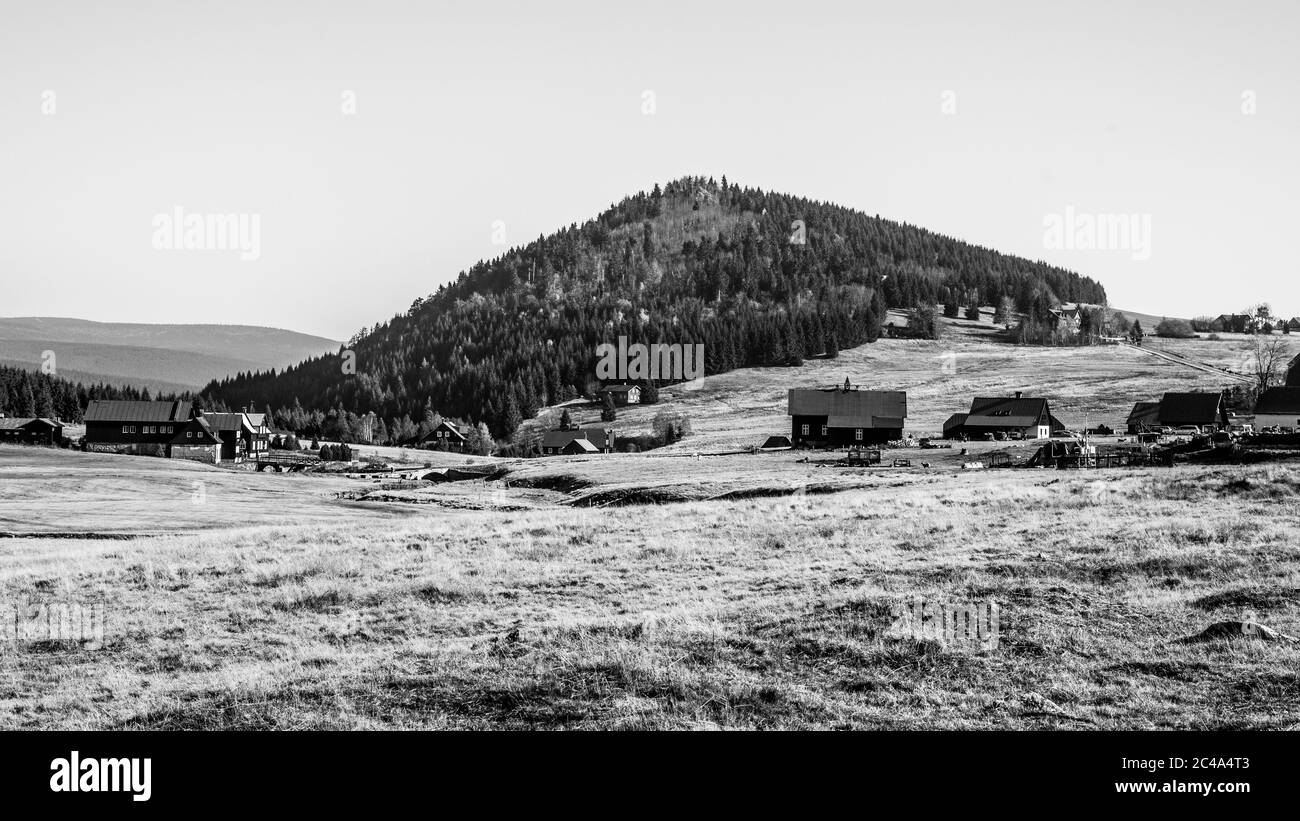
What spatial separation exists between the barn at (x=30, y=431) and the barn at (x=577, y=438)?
54.2m

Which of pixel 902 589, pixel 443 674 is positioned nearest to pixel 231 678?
pixel 443 674

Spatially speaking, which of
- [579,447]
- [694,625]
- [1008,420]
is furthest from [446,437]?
[694,625]

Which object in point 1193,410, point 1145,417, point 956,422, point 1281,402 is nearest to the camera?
point 1281,402

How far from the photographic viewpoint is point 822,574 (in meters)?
25.1

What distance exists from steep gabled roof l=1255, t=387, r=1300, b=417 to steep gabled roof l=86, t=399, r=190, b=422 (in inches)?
4138

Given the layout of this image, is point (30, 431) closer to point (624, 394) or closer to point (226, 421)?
point (226, 421)

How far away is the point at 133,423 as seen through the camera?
123 m

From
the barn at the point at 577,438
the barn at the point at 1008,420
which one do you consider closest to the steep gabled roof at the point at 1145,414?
the barn at the point at 1008,420

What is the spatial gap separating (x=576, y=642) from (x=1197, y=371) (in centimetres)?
16553

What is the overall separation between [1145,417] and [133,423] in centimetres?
10800

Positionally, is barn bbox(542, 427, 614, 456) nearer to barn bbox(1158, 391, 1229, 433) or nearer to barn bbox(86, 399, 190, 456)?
barn bbox(86, 399, 190, 456)

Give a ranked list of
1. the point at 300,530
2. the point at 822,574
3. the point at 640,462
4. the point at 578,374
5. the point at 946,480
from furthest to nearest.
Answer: the point at 578,374 → the point at 640,462 → the point at 946,480 → the point at 300,530 → the point at 822,574

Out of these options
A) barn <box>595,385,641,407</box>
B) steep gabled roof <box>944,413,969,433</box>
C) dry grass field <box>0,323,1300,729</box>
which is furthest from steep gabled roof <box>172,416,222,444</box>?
steep gabled roof <box>944,413,969,433</box>

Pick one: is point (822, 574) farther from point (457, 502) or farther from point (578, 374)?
point (578, 374)
